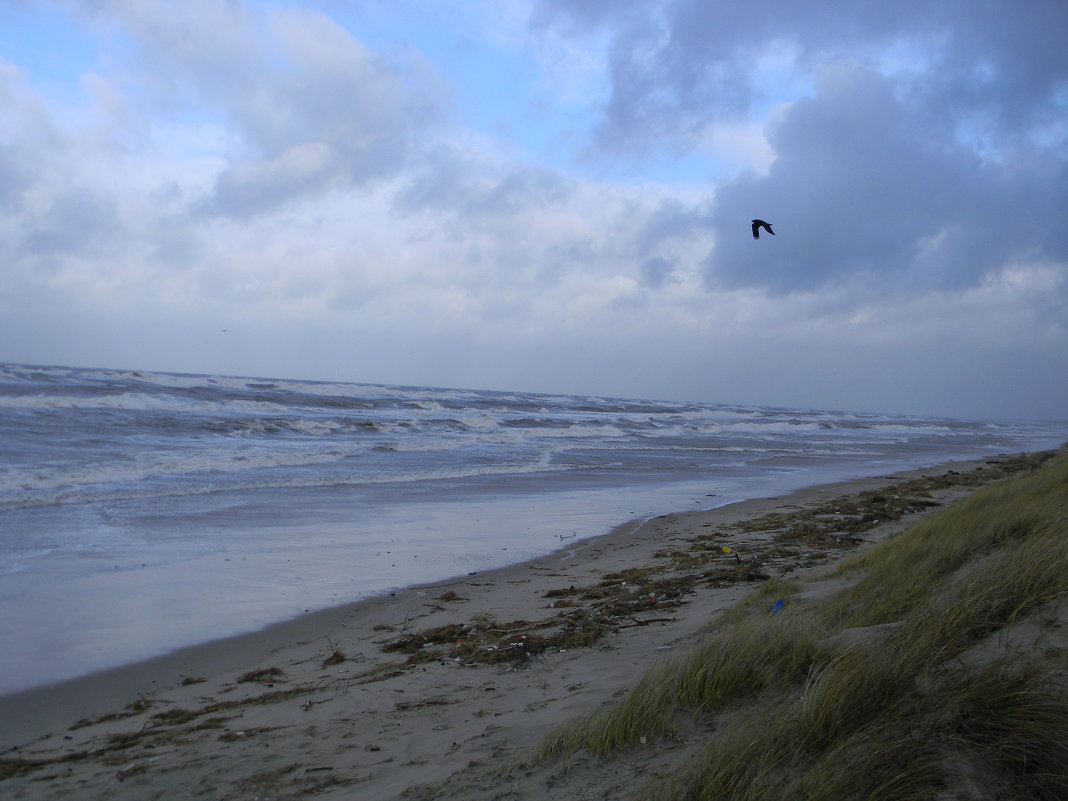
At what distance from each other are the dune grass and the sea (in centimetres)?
430

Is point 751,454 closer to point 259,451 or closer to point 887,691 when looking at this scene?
Result: point 259,451

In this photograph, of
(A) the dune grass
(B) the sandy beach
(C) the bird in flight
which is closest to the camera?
(A) the dune grass

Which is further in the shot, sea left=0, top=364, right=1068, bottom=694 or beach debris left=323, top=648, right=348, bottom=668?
sea left=0, top=364, right=1068, bottom=694

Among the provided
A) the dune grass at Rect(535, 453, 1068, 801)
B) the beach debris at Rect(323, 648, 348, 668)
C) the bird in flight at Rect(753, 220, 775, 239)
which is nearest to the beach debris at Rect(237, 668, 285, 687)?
the beach debris at Rect(323, 648, 348, 668)

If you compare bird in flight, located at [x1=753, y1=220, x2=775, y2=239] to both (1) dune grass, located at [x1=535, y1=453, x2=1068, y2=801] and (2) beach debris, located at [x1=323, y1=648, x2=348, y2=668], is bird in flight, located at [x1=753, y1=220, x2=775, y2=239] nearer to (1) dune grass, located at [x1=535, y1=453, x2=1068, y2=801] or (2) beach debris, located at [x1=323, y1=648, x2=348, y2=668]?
(1) dune grass, located at [x1=535, y1=453, x2=1068, y2=801]

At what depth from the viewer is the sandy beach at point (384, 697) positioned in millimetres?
3242

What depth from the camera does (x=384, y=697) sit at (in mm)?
4285

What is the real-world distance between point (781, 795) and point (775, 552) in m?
7.08

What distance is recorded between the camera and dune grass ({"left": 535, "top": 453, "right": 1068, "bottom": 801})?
7.01ft

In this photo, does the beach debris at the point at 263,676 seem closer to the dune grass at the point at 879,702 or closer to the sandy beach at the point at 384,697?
the sandy beach at the point at 384,697

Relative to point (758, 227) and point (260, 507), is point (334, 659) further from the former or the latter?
point (260, 507)

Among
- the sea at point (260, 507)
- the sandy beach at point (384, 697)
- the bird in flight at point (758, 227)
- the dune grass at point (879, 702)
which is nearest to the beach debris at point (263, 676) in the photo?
the sandy beach at point (384, 697)

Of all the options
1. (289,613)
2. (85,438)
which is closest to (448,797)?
(289,613)

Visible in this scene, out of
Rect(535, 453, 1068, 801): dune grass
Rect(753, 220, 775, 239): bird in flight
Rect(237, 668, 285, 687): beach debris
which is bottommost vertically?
Rect(237, 668, 285, 687): beach debris
